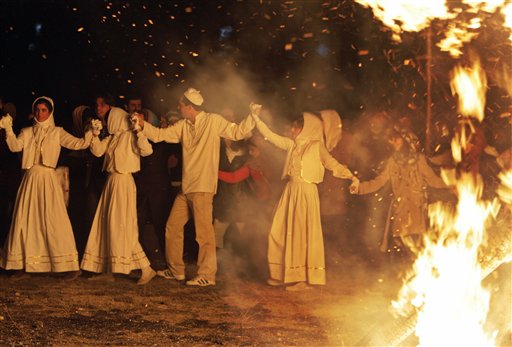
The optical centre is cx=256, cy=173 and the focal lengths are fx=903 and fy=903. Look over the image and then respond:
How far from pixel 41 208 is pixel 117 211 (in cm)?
86

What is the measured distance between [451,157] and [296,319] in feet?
12.4

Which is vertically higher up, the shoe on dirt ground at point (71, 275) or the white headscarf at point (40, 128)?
the white headscarf at point (40, 128)

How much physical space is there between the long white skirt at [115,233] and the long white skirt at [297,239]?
1.43 m

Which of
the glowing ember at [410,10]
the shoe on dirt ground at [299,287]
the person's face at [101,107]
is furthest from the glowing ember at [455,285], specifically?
the person's face at [101,107]

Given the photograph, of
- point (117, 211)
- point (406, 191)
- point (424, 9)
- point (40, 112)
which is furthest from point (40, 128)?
point (424, 9)

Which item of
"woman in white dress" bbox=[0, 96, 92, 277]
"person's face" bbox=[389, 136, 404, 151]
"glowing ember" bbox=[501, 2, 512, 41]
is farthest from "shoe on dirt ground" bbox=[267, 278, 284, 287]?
"glowing ember" bbox=[501, 2, 512, 41]

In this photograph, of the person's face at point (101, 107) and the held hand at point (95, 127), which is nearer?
the held hand at point (95, 127)

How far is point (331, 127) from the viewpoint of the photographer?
34.9ft

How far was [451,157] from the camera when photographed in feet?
35.8

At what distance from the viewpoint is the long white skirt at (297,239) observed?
9.69 meters

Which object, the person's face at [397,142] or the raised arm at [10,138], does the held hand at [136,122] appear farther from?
the person's face at [397,142]

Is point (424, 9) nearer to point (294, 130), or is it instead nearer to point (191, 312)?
point (294, 130)

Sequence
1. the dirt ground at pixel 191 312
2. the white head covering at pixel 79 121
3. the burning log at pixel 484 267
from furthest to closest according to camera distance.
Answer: the white head covering at pixel 79 121
the dirt ground at pixel 191 312
the burning log at pixel 484 267

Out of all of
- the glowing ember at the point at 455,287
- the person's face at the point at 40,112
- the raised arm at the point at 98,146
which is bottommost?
the glowing ember at the point at 455,287
